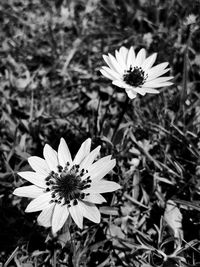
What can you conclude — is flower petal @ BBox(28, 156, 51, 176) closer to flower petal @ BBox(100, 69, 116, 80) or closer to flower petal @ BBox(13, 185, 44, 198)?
flower petal @ BBox(13, 185, 44, 198)

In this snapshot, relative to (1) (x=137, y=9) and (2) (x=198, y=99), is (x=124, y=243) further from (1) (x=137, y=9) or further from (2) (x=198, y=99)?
(1) (x=137, y=9)

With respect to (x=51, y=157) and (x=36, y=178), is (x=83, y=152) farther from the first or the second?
(x=36, y=178)

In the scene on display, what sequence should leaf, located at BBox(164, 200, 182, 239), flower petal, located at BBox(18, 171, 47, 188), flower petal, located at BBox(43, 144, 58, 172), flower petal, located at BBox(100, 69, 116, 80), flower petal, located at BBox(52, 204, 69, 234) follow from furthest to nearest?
leaf, located at BBox(164, 200, 182, 239), flower petal, located at BBox(100, 69, 116, 80), flower petal, located at BBox(43, 144, 58, 172), flower petal, located at BBox(18, 171, 47, 188), flower petal, located at BBox(52, 204, 69, 234)

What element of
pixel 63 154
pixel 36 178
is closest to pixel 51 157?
pixel 63 154

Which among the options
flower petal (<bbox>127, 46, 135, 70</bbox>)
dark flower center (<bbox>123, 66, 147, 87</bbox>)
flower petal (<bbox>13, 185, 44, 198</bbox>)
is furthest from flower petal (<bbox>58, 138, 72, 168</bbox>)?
flower petal (<bbox>127, 46, 135, 70</bbox>)

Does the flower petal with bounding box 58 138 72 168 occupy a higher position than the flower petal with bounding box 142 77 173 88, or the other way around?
the flower petal with bounding box 142 77 173 88

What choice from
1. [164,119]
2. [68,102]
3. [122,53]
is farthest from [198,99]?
[68,102]
